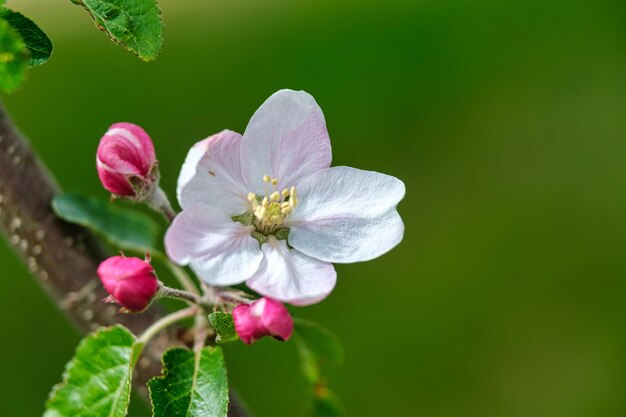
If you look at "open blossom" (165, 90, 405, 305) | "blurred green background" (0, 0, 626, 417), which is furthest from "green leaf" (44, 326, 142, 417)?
"blurred green background" (0, 0, 626, 417)

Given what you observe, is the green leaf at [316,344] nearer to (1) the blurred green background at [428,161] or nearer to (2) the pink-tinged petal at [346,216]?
(2) the pink-tinged petal at [346,216]

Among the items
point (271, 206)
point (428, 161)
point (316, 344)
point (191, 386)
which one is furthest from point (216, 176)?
point (428, 161)

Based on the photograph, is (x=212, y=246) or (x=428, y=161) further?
(x=428, y=161)

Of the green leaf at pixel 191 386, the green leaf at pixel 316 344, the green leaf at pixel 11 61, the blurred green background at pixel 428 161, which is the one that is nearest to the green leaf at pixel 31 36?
the green leaf at pixel 11 61

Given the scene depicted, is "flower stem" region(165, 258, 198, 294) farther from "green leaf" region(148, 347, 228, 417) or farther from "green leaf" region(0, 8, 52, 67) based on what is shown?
"green leaf" region(0, 8, 52, 67)

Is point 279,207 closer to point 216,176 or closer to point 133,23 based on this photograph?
point 216,176

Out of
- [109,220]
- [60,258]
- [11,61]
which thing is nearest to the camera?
[11,61]
